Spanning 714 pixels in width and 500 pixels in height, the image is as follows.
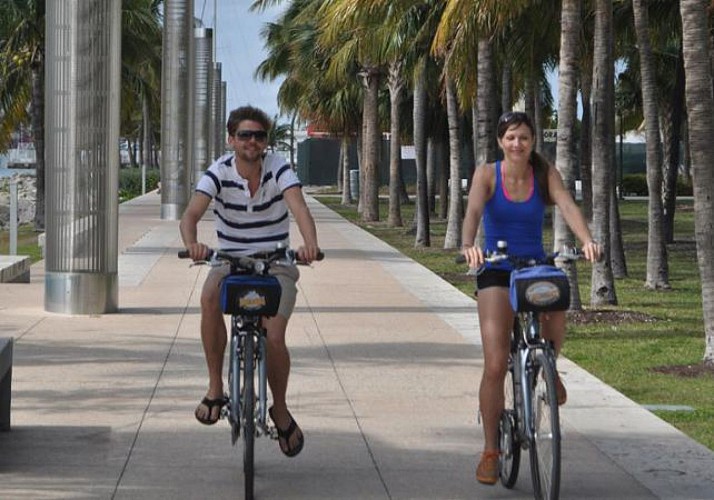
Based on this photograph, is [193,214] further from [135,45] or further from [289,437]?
[135,45]

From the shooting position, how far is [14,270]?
1894 centimetres

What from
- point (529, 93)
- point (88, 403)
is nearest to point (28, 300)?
point (88, 403)

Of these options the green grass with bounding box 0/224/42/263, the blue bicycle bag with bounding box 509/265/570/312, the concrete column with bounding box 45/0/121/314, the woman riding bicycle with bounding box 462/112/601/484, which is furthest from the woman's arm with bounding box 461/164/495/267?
the green grass with bounding box 0/224/42/263

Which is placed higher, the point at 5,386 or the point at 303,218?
the point at 303,218

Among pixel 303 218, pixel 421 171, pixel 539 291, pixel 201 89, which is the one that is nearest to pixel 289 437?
pixel 303 218

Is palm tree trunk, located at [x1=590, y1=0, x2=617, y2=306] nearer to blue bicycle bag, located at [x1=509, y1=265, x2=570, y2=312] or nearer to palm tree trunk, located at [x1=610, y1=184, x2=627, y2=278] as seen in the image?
palm tree trunk, located at [x1=610, y1=184, x2=627, y2=278]

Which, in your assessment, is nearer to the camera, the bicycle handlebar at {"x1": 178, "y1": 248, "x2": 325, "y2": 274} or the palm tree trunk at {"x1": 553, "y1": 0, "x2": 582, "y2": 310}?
the bicycle handlebar at {"x1": 178, "y1": 248, "x2": 325, "y2": 274}

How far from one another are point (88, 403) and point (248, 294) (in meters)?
3.04

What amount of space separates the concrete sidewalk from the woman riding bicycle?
0.69 m

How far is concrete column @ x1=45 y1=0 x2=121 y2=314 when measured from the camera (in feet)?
49.9

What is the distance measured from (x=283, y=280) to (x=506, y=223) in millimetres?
1091

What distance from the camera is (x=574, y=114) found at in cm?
1681

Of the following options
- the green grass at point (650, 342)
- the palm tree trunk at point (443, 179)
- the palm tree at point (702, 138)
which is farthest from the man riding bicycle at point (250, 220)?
the palm tree trunk at point (443, 179)

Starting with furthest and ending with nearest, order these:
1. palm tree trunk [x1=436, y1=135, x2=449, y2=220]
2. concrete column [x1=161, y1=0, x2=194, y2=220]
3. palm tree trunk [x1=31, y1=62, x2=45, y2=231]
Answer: palm tree trunk [x1=436, y1=135, x2=449, y2=220] < concrete column [x1=161, y1=0, x2=194, y2=220] < palm tree trunk [x1=31, y1=62, x2=45, y2=231]
